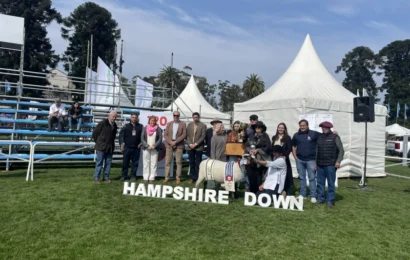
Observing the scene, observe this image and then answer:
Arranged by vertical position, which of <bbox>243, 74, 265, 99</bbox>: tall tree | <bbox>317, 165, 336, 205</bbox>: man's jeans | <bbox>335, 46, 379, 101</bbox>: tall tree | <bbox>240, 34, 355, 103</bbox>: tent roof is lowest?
<bbox>317, 165, 336, 205</bbox>: man's jeans

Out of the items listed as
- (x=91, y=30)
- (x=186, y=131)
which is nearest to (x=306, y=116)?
(x=186, y=131)

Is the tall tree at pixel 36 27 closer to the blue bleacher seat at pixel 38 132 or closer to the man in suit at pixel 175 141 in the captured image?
the blue bleacher seat at pixel 38 132

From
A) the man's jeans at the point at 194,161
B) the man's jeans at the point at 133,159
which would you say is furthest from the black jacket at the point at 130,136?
the man's jeans at the point at 194,161

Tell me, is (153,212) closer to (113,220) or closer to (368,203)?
(113,220)

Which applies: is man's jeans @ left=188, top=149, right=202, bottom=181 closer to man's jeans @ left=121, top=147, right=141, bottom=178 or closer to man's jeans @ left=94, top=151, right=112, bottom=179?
man's jeans @ left=121, top=147, right=141, bottom=178

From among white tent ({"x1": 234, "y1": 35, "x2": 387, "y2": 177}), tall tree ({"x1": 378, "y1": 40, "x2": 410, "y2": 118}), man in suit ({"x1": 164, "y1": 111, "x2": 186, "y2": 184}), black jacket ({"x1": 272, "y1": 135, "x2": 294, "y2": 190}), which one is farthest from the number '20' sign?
tall tree ({"x1": 378, "y1": 40, "x2": 410, "y2": 118})

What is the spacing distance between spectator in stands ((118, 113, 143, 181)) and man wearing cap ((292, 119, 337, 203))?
12.8 ft

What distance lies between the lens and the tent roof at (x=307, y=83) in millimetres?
11820

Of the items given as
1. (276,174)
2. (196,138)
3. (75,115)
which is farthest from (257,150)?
(75,115)

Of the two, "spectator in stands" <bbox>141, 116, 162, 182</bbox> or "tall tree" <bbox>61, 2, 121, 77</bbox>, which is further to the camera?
"tall tree" <bbox>61, 2, 121, 77</bbox>

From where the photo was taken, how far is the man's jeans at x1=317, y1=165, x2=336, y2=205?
6.89 meters

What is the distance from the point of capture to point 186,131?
8.79 m

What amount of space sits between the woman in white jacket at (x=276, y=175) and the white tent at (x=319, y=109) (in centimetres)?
447

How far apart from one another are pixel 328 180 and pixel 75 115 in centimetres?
851
